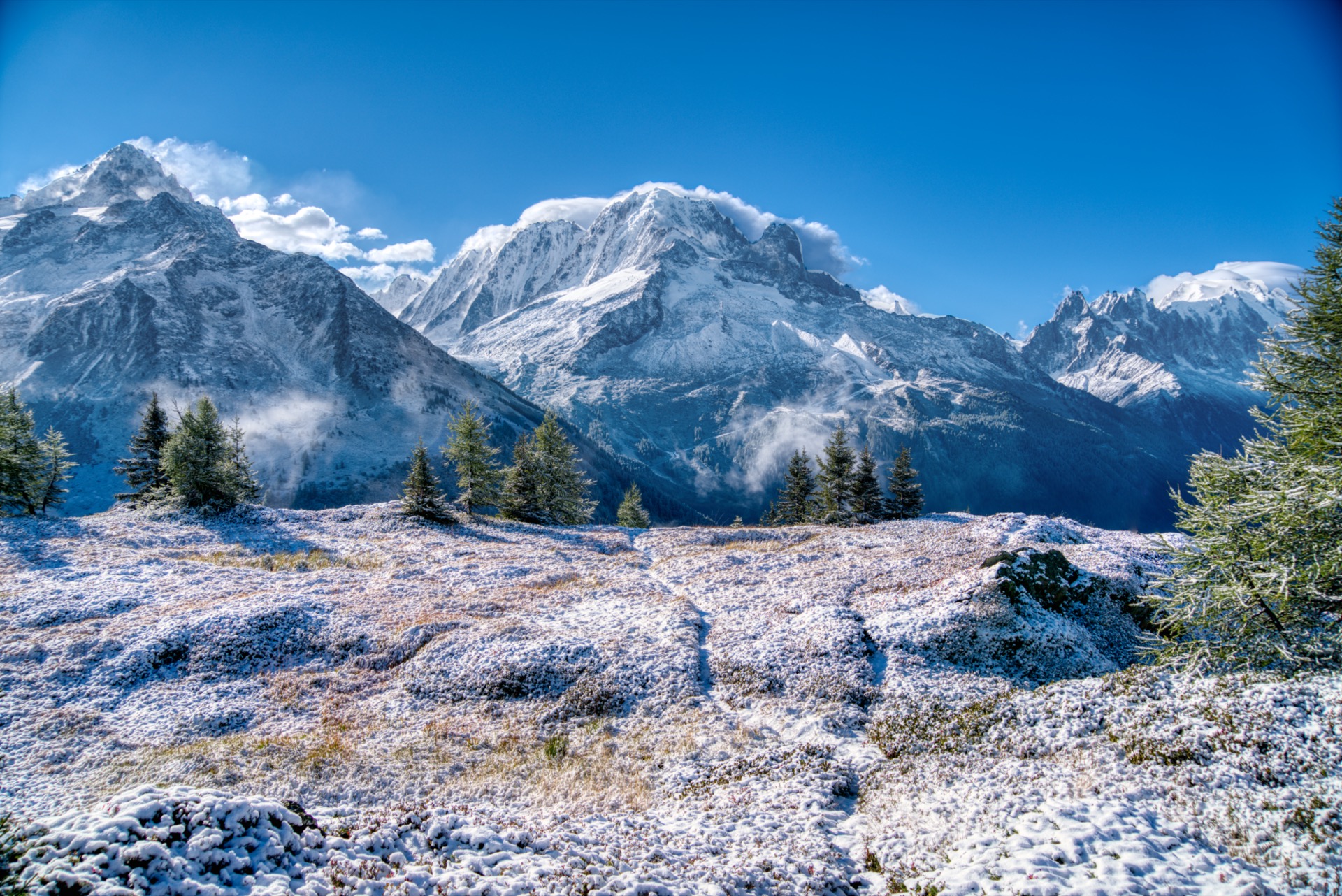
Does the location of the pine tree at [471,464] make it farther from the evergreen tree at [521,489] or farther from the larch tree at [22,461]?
the larch tree at [22,461]

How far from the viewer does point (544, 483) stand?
66500 mm

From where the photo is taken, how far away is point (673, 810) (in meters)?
16.0

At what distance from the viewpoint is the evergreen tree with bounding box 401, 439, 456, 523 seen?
54.0m

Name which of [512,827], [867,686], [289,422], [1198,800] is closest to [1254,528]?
[1198,800]

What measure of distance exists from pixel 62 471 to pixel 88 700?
160ft

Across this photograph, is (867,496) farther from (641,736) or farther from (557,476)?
(641,736)

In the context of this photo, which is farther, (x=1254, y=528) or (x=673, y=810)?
(x=1254, y=528)

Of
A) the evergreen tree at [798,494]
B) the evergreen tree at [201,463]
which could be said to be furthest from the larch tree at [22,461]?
the evergreen tree at [798,494]

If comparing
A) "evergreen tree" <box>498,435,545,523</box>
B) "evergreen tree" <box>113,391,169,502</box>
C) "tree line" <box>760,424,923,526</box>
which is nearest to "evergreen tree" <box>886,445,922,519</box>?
"tree line" <box>760,424,923,526</box>

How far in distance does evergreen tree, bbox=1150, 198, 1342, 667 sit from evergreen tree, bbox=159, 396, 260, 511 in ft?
207

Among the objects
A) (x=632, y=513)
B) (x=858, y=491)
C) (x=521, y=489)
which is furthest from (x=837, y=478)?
(x=521, y=489)

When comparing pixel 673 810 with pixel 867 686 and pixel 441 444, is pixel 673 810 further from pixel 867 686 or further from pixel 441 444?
pixel 441 444

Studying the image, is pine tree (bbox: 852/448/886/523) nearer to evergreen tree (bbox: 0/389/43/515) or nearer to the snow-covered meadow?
the snow-covered meadow

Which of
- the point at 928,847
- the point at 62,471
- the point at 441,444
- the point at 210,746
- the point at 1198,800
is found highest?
the point at 441,444
